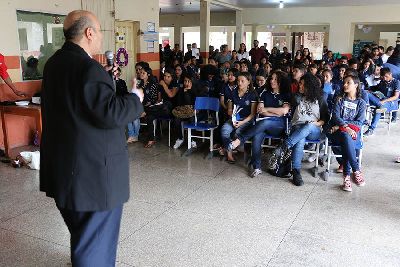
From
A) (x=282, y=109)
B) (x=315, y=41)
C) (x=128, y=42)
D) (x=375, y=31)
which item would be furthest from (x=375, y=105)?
(x=375, y=31)

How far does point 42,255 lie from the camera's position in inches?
105

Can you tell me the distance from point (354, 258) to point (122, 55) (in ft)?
20.4

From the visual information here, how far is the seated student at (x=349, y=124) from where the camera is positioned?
13.3ft

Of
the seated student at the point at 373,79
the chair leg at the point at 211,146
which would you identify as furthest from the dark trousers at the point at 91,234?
the seated student at the point at 373,79

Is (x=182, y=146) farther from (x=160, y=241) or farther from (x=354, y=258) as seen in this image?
(x=354, y=258)

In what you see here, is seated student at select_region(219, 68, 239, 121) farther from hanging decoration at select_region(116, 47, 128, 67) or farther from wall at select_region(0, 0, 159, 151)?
hanging decoration at select_region(116, 47, 128, 67)

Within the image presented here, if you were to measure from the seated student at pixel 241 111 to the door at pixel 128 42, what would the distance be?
354 centimetres

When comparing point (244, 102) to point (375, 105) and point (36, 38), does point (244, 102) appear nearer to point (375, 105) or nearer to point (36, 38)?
point (375, 105)

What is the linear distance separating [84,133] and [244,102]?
3.44m

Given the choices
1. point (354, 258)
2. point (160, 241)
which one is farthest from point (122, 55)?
point (354, 258)

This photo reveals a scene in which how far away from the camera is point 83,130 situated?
1.64m

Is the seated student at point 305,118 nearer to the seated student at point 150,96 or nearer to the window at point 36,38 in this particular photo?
the seated student at point 150,96

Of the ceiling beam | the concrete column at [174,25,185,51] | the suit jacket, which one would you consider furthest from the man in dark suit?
the concrete column at [174,25,185,51]

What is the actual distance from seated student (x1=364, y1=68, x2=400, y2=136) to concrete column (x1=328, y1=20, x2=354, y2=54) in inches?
285
